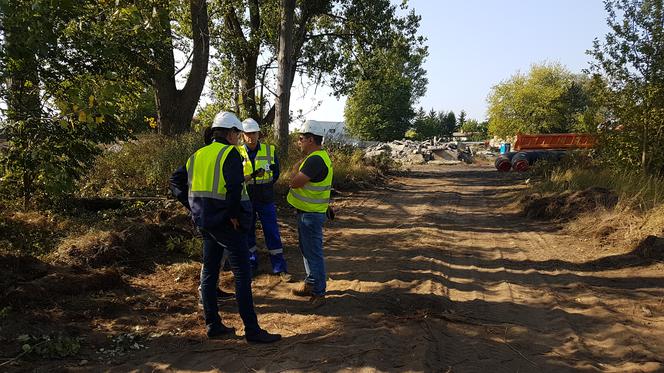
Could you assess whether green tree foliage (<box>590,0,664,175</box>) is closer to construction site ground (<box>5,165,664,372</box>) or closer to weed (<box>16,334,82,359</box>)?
construction site ground (<box>5,165,664,372</box>)

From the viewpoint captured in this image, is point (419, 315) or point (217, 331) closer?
point (217, 331)

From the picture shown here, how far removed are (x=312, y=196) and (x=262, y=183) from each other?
1.15m

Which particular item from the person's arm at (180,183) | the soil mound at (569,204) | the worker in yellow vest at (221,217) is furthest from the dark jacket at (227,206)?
the soil mound at (569,204)

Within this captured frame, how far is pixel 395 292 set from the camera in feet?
18.9

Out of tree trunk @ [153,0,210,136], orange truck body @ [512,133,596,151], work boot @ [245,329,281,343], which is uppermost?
tree trunk @ [153,0,210,136]

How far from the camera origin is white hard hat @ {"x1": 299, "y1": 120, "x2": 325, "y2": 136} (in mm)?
5348

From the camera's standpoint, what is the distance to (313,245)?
5469 mm

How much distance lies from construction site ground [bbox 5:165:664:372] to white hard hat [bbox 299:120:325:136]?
187 centimetres

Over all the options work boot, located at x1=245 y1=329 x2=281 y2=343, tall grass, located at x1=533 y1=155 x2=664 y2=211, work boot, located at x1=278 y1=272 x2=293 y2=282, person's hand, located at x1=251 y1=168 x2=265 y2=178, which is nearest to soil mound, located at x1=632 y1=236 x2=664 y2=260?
tall grass, located at x1=533 y1=155 x2=664 y2=211

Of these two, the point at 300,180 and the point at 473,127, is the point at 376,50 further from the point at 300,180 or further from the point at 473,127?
the point at 473,127

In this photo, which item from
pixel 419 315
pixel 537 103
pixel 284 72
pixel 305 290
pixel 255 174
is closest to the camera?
pixel 419 315

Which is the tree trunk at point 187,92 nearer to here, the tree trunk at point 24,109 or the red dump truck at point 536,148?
the tree trunk at point 24,109

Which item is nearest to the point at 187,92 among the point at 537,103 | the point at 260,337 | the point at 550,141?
the point at 260,337

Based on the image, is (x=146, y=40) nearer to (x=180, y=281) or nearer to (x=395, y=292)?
(x=180, y=281)
